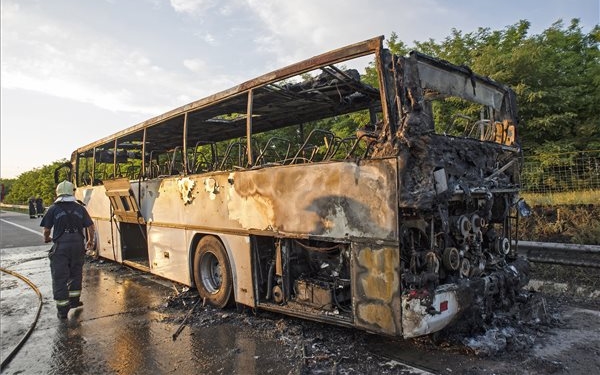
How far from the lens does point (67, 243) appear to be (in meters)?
6.05

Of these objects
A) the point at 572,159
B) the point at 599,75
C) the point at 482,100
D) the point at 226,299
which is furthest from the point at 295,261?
the point at 599,75

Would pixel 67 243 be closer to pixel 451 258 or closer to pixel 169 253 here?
pixel 169 253

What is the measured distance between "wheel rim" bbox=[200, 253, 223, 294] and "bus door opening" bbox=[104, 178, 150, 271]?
213 centimetres

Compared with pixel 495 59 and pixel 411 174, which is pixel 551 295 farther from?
pixel 495 59

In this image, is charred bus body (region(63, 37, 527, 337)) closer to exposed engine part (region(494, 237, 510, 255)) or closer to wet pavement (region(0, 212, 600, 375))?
exposed engine part (region(494, 237, 510, 255))

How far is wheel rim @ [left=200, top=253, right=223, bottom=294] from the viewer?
5.95 meters

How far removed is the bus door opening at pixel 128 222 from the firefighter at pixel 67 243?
1.42 metres

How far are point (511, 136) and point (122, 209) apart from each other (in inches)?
277

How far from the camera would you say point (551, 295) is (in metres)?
5.42

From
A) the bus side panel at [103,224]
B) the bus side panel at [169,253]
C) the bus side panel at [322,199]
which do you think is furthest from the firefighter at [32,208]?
the bus side panel at [322,199]

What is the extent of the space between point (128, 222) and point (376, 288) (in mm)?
6285

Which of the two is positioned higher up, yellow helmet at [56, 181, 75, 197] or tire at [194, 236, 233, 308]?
yellow helmet at [56, 181, 75, 197]

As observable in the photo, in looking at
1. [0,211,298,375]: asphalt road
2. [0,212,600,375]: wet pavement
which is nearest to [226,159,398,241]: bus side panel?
[0,212,600,375]: wet pavement

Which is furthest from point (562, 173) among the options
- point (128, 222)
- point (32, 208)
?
point (32, 208)
